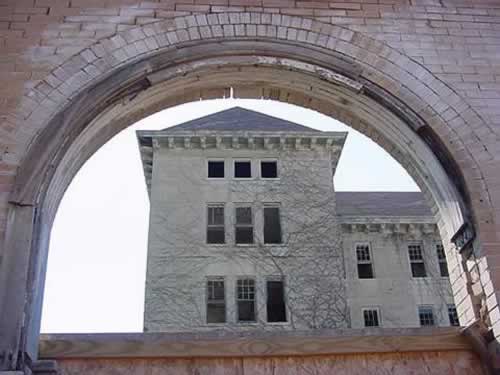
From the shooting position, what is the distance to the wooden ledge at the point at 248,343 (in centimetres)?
454

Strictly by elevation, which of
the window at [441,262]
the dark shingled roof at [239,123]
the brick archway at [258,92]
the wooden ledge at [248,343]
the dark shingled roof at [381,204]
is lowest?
the wooden ledge at [248,343]

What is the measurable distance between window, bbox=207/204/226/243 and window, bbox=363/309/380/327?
6381 millimetres

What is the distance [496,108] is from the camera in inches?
219

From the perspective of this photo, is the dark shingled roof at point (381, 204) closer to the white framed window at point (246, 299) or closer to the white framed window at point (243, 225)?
the white framed window at point (243, 225)

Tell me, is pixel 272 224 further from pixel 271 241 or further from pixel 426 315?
pixel 426 315

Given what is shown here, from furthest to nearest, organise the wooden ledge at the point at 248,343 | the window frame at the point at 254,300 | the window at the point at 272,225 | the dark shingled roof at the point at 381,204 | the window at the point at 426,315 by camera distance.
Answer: the dark shingled roof at the point at 381,204 < the window at the point at 426,315 < the window at the point at 272,225 < the window frame at the point at 254,300 < the wooden ledge at the point at 248,343

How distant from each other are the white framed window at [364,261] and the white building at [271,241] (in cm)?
4

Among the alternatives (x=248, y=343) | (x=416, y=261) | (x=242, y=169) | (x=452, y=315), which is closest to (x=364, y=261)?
(x=416, y=261)

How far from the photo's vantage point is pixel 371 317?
69.7 feet

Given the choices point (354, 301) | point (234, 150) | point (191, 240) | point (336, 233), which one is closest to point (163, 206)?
point (191, 240)

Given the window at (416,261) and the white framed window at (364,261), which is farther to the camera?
the window at (416,261)

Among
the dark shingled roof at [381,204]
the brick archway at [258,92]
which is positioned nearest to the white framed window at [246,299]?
the dark shingled roof at [381,204]

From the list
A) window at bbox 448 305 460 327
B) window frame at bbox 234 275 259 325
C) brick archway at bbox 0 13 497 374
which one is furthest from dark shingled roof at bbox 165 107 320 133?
brick archway at bbox 0 13 497 374

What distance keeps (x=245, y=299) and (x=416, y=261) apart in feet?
26.0
